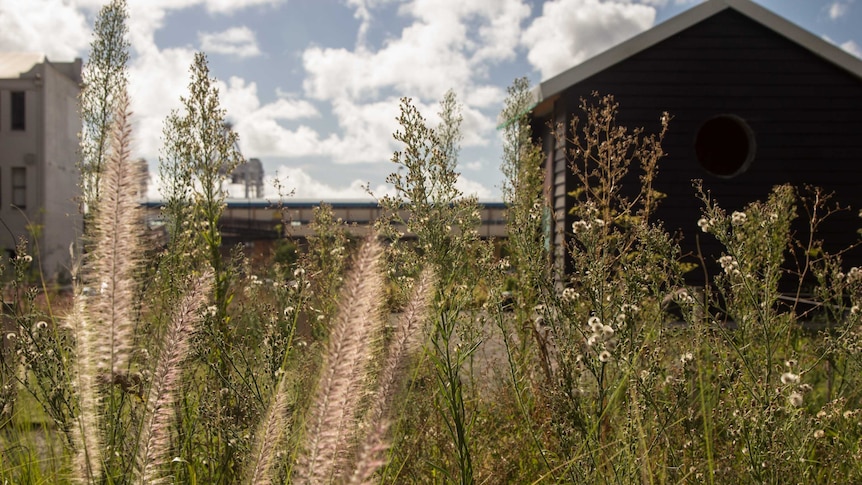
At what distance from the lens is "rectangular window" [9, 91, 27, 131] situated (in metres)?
27.9

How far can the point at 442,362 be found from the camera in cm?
219

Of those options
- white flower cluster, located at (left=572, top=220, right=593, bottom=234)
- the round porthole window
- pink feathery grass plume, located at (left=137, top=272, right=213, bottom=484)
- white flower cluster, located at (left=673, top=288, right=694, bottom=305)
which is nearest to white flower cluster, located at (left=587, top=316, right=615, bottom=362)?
white flower cluster, located at (left=572, top=220, right=593, bottom=234)

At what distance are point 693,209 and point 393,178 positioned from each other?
10722 millimetres

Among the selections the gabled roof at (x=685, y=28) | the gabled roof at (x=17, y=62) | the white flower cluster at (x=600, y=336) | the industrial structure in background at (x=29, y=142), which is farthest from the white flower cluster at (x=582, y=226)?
the gabled roof at (x=17, y=62)

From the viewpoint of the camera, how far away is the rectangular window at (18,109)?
91.4 ft

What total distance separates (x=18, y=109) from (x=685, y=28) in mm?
25643

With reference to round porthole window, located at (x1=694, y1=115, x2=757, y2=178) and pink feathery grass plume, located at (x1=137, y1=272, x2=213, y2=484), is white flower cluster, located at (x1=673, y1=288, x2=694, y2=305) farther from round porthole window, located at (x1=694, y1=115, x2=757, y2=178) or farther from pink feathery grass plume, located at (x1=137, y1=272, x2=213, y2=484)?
round porthole window, located at (x1=694, y1=115, x2=757, y2=178)

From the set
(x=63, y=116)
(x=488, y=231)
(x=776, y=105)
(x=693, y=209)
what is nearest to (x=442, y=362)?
(x=693, y=209)

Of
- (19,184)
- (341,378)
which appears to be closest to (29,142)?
(19,184)

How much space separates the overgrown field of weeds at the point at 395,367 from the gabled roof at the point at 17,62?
28.5 meters

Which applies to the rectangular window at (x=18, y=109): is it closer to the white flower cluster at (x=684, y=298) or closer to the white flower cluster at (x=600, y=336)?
the white flower cluster at (x=684, y=298)

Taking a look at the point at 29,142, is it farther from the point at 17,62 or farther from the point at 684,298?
the point at 684,298

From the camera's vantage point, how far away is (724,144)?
1415 centimetres

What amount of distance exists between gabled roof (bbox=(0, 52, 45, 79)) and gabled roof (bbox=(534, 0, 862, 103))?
24.1 m
